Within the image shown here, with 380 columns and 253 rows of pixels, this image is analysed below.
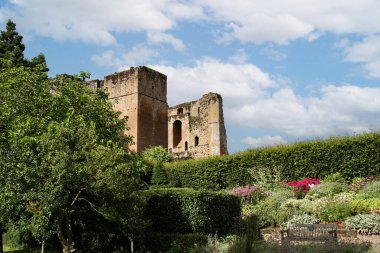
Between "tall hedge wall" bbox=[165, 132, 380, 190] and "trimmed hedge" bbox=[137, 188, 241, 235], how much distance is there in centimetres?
746

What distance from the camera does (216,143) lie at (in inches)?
1519

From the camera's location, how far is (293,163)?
2164cm

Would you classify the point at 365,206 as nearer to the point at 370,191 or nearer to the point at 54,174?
the point at 370,191

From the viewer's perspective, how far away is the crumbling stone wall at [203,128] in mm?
38250

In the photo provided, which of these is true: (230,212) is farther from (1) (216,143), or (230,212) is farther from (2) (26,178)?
(1) (216,143)

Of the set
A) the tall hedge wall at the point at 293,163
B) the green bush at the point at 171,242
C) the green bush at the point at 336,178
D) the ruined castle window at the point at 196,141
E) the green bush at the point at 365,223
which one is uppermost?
the ruined castle window at the point at 196,141

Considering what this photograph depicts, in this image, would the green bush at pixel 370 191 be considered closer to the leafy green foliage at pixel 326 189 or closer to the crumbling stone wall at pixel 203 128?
the leafy green foliage at pixel 326 189

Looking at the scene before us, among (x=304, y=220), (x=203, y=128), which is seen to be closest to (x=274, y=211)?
(x=304, y=220)

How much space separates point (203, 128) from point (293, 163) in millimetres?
18823

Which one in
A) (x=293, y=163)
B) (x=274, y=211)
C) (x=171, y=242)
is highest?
(x=293, y=163)

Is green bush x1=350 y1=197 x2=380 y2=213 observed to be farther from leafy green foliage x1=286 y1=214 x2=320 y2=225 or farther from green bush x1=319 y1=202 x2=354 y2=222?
leafy green foliage x1=286 y1=214 x2=320 y2=225

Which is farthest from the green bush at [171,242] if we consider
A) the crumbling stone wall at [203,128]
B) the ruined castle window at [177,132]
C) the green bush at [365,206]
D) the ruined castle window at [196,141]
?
the ruined castle window at [177,132]

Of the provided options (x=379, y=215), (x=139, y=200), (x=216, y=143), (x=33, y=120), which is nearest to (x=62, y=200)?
(x=139, y=200)

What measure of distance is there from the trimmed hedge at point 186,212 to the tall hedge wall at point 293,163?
24.5 feet
